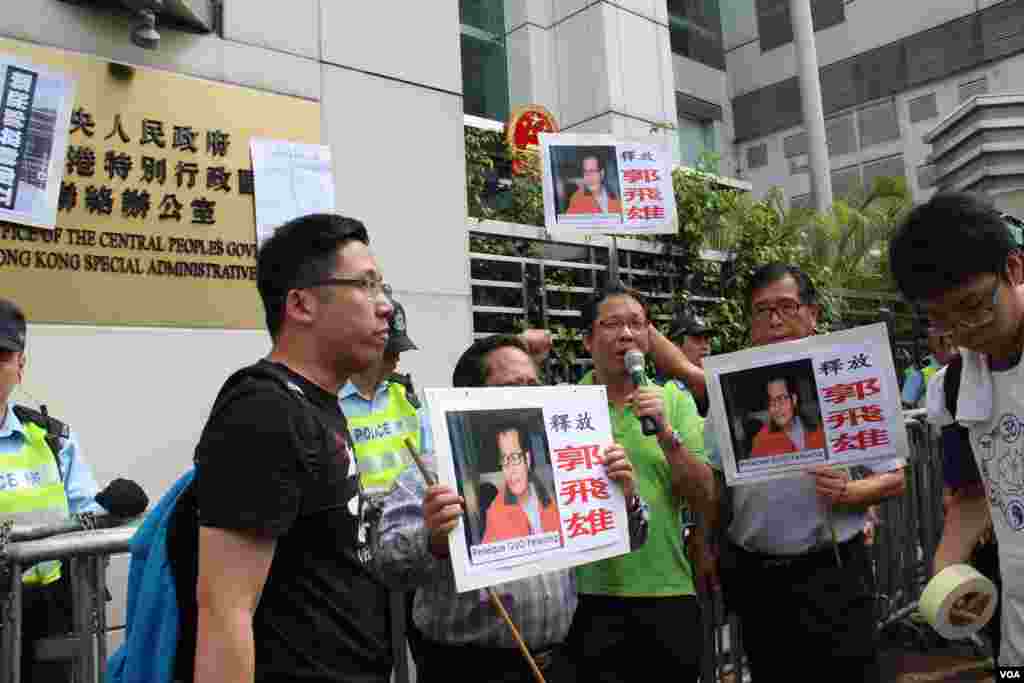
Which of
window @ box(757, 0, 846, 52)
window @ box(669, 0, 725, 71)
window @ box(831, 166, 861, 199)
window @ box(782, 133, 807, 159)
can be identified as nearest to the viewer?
window @ box(669, 0, 725, 71)

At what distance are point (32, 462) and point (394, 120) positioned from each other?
2.69m

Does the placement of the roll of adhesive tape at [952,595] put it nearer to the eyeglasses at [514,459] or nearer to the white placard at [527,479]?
the white placard at [527,479]

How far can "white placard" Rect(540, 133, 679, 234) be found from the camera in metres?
5.10

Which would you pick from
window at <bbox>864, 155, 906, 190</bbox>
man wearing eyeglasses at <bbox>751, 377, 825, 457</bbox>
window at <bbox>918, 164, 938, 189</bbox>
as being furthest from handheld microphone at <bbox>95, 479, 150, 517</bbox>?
window at <bbox>864, 155, 906, 190</bbox>

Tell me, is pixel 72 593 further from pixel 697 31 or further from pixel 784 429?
pixel 697 31

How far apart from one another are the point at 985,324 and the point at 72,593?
2.36 m

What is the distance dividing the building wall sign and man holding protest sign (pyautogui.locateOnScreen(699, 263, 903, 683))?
2508mm

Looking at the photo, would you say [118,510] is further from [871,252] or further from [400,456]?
[871,252]

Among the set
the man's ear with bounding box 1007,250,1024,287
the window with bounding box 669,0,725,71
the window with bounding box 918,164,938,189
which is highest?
the window with bounding box 669,0,725,71

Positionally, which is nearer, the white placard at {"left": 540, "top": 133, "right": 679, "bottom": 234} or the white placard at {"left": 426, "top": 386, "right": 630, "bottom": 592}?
the white placard at {"left": 426, "top": 386, "right": 630, "bottom": 592}

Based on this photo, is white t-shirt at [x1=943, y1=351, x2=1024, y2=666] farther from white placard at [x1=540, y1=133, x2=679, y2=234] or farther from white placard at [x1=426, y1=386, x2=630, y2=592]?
white placard at [x1=540, y1=133, x2=679, y2=234]

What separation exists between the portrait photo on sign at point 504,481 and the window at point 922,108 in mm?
21726

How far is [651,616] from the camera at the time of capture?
2584 mm

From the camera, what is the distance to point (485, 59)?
13852 millimetres
